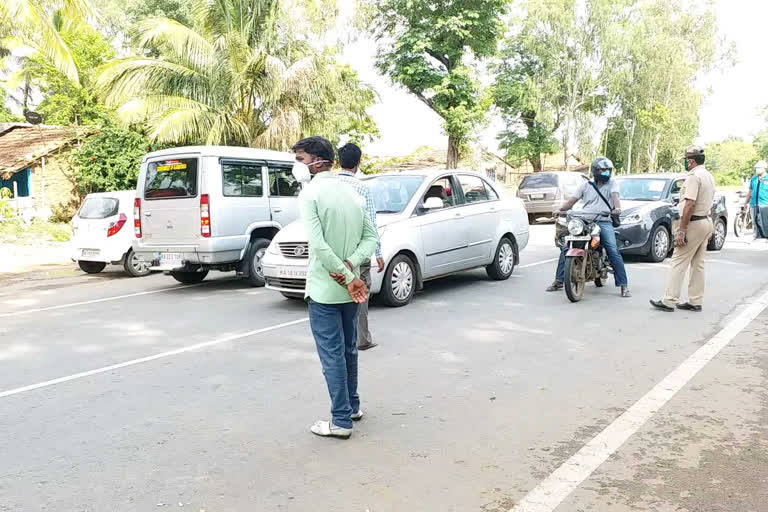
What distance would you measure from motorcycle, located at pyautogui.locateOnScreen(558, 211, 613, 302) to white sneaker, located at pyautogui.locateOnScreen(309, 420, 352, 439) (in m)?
5.01

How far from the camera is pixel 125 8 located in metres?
39.2

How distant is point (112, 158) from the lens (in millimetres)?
21766

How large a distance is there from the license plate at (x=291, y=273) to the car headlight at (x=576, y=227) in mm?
3580

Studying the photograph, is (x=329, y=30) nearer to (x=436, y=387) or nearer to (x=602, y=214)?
(x=602, y=214)

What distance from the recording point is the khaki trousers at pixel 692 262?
787 centimetres

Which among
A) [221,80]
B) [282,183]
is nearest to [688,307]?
[282,183]

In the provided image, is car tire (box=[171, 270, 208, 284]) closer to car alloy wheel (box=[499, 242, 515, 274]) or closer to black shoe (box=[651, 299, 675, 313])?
car alloy wheel (box=[499, 242, 515, 274])

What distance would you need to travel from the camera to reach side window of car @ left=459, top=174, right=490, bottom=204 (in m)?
10.0

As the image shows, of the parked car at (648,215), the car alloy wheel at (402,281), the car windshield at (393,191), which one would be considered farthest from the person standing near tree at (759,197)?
the car alloy wheel at (402,281)

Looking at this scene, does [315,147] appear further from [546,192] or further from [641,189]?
[546,192]

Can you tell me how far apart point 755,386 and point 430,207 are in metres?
4.46

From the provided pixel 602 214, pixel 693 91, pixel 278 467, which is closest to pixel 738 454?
pixel 278 467

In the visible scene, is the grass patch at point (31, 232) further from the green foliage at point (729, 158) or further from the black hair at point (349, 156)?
the green foliage at point (729, 158)

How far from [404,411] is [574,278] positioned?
4.66 m
